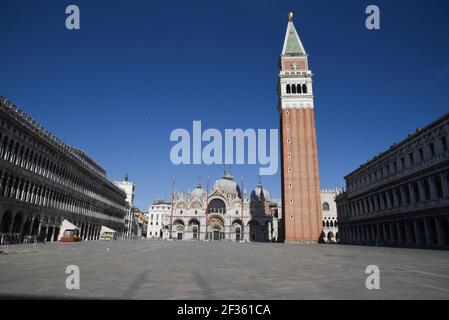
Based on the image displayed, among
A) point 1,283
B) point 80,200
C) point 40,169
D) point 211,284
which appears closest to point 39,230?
point 40,169

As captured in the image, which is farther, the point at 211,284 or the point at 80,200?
the point at 80,200

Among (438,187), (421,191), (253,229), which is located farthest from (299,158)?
(253,229)

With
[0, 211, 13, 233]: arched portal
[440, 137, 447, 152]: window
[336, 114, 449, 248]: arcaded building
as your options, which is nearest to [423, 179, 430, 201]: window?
[336, 114, 449, 248]: arcaded building

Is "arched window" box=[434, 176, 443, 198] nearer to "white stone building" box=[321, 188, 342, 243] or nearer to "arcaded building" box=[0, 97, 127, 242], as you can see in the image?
"arcaded building" box=[0, 97, 127, 242]

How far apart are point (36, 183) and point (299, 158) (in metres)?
42.2

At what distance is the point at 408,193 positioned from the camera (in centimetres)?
3678

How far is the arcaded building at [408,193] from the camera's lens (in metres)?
30.2

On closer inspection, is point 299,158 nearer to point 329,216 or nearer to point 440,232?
point 329,216

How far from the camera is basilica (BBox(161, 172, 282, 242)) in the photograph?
80.8 meters

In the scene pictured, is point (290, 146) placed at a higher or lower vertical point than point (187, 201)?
higher
